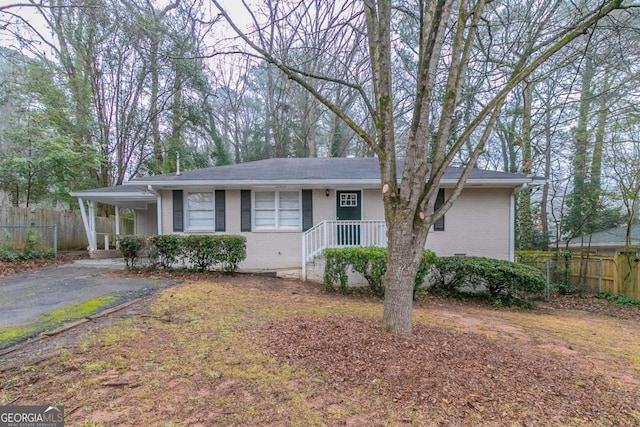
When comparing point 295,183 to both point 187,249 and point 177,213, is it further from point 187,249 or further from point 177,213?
point 177,213

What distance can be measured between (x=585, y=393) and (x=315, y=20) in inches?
237

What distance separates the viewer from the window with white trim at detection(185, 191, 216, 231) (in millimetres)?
8891

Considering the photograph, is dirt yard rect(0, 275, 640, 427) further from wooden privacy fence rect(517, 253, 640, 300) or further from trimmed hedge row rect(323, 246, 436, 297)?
wooden privacy fence rect(517, 253, 640, 300)

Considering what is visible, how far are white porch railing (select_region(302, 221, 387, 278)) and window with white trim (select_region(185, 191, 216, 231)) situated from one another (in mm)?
3045

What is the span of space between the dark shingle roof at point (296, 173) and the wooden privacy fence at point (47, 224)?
16.3 ft

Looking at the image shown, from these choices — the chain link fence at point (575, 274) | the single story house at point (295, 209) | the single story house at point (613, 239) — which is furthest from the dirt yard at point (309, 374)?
the single story house at point (613, 239)

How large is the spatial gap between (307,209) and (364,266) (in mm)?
2930

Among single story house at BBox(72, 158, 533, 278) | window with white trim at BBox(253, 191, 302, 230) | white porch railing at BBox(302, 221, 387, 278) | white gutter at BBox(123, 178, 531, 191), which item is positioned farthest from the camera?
window with white trim at BBox(253, 191, 302, 230)

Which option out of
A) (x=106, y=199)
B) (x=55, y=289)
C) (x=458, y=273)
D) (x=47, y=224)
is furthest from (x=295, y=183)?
(x=47, y=224)

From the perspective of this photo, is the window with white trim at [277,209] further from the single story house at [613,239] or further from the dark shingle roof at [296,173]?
the single story house at [613,239]

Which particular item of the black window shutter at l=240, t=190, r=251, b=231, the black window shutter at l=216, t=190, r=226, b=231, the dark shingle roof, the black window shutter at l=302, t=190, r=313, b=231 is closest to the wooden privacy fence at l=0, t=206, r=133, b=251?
the dark shingle roof

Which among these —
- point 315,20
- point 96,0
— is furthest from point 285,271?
point 96,0

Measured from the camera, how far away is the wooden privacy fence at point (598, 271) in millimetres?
8391

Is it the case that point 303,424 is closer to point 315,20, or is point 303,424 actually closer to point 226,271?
point 315,20
